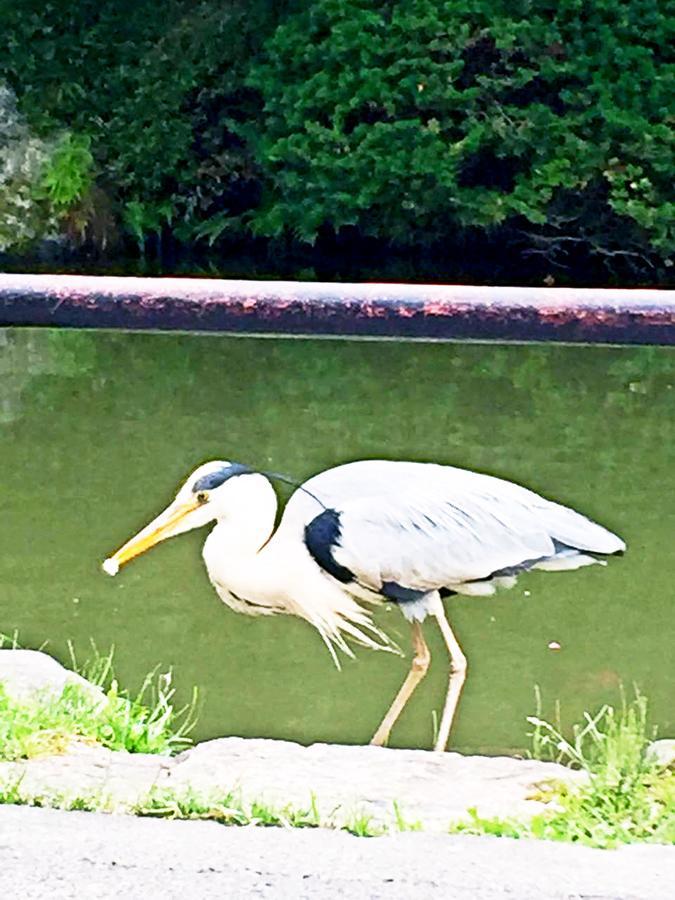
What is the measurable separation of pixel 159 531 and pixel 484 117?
13157 millimetres

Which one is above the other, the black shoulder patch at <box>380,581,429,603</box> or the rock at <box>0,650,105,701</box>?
the black shoulder patch at <box>380,581,429,603</box>

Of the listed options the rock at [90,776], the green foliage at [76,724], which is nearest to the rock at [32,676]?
the green foliage at [76,724]

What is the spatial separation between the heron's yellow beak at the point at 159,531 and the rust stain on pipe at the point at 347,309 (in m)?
0.69

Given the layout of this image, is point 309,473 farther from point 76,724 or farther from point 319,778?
point 319,778

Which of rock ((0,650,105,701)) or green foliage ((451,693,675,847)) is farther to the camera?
rock ((0,650,105,701))

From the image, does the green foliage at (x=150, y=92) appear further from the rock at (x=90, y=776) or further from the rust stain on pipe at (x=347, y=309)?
the rust stain on pipe at (x=347, y=309)

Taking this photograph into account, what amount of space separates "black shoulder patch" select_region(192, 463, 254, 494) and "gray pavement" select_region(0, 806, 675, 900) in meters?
0.54

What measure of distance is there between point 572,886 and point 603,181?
1394 centimetres

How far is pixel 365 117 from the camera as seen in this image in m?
15.3

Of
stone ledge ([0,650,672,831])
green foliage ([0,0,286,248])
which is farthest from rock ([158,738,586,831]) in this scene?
green foliage ([0,0,286,248])

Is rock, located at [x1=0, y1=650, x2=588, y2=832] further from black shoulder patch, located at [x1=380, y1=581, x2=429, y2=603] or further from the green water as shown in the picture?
the green water

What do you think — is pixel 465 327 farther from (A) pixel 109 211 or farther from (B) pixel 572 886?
(A) pixel 109 211

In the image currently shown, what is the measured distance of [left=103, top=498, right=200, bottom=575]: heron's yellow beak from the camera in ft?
7.25

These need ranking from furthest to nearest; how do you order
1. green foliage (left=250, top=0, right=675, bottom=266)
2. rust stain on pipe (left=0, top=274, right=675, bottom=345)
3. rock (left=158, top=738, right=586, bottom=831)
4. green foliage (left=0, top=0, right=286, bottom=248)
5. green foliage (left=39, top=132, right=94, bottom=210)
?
green foliage (left=0, top=0, right=286, bottom=248)
green foliage (left=39, top=132, right=94, bottom=210)
green foliage (left=250, top=0, right=675, bottom=266)
rock (left=158, top=738, right=586, bottom=831)
rust stain on pipe (left=0, top=274, right=675, bottom=345)
